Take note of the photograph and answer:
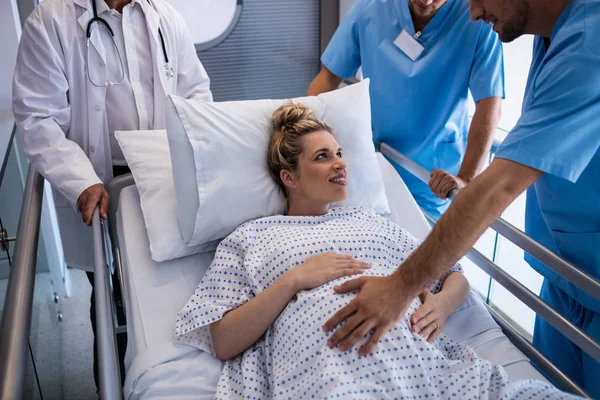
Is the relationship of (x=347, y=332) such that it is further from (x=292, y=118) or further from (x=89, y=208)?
(x=89, y=208)

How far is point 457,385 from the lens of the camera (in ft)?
4.21

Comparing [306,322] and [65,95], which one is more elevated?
[65,95]

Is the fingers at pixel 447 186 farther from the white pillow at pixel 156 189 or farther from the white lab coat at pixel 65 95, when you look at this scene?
the white lab coat at pixel 65 95

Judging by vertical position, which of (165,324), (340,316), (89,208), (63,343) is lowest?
(63,343)

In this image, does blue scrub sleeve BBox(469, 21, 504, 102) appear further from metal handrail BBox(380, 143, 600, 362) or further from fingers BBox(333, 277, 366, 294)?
fingers BBox(333, 277, 366, 294)

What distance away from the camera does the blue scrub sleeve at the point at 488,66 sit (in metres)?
2.09

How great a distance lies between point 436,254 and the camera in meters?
1.29

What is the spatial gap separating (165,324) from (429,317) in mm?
712

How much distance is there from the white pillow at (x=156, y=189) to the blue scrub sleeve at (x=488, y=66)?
112 centimetres

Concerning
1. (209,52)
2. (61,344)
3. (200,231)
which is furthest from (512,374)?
(209,52)

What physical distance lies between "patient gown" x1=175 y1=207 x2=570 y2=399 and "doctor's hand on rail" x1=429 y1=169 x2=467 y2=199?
27 cm

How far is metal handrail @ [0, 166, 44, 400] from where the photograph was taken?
3.20 feet

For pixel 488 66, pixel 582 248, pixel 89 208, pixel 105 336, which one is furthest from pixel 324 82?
pixel 105 336

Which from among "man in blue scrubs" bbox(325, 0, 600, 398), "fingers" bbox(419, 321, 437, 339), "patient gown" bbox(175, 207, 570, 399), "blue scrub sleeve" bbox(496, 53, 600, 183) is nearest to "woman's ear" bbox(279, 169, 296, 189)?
"patient gown" bbox(175, 207, 570, 399)
